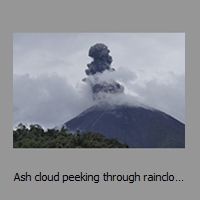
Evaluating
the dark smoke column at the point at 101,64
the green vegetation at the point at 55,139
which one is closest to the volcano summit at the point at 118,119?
the dark smoke column at the point at 101,64

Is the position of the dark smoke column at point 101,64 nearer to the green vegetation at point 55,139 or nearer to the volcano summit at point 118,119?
the volcano summit at point 118,119

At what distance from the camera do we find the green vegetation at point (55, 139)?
87.0 feet

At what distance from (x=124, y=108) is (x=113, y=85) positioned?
23.7ft

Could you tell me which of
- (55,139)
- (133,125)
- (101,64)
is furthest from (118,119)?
(55,139)

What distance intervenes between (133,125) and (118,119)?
5.34 meters

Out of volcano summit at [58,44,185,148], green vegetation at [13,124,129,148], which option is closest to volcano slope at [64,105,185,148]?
volcano summit at [58,44,185,148]

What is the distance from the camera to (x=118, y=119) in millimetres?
90875

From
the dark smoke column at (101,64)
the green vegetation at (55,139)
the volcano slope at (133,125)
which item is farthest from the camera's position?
the dark smoke column at (101,64)

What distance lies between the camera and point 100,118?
9281 centimetres

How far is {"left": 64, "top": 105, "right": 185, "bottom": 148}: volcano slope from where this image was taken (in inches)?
3046

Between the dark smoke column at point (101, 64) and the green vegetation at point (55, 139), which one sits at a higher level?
the dark smoke column at point (101, 64)

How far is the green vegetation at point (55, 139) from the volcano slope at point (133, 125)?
43.6m

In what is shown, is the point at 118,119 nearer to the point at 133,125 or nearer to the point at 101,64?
the point at 133,125

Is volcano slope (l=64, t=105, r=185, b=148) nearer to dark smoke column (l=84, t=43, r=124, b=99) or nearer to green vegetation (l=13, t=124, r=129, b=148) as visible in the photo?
dark smoke column (l=84, t=43, r=124, b=99)
